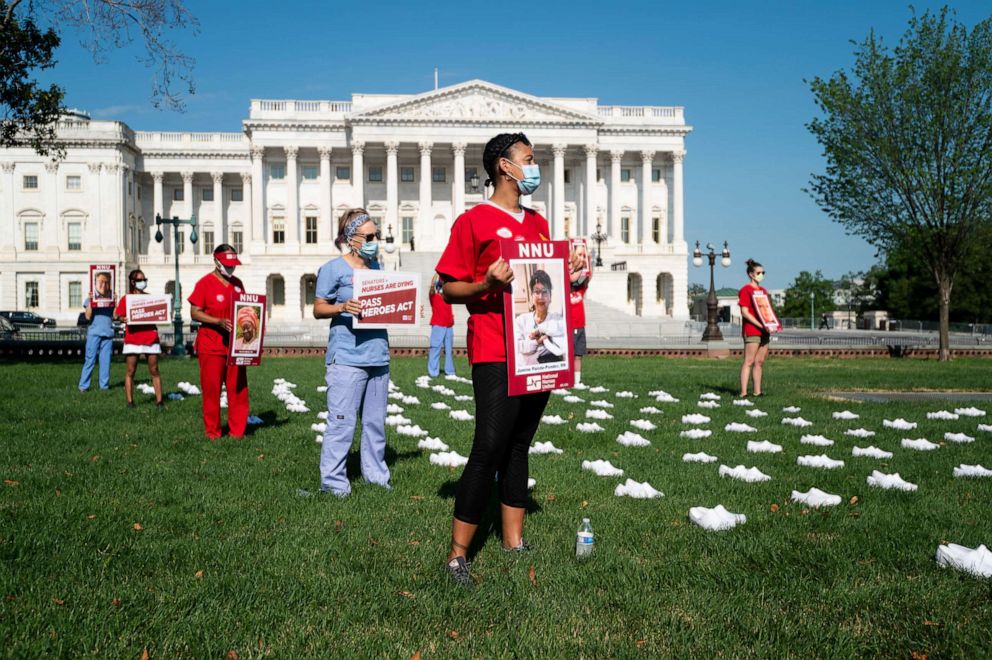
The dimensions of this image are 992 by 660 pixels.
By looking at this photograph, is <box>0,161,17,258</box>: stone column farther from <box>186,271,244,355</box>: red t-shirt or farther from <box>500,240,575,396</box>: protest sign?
<box>500,240,575,396</box>: protest sign

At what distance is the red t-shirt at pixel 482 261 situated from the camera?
435cm

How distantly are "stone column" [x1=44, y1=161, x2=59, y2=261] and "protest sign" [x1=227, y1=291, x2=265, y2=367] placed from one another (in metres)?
72.3

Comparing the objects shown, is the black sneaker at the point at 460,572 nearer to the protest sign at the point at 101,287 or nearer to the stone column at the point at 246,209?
the protest sign at the point at 101,287

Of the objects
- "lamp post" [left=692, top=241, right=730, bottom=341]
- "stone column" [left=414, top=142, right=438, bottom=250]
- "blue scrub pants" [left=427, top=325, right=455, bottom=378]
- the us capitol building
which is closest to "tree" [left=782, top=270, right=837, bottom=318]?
the us capitol building

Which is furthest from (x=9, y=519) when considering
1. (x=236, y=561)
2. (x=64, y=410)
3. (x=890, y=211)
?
(x=890, y=211)

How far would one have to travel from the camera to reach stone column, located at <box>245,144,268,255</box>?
6888cm

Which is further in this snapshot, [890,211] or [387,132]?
[387,132]

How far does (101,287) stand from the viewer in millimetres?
13984

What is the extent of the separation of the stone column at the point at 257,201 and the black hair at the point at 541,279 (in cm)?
6836

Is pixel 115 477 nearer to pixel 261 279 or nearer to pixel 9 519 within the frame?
pixel 9 519

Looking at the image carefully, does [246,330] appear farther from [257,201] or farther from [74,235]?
[74,235]

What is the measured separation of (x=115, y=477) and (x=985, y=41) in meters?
29.4

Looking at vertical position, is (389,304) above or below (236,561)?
above

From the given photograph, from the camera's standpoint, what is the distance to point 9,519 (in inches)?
213
